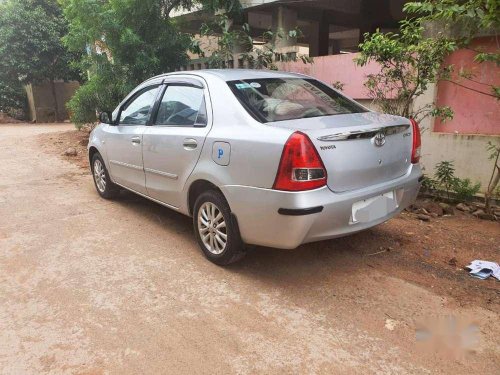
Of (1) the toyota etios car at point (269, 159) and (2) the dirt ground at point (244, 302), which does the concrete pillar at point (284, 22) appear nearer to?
(1) the toyota etios car at point (269, 159)

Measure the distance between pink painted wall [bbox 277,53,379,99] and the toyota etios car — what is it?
90.1 inches

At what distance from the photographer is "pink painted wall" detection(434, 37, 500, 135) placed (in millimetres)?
5012

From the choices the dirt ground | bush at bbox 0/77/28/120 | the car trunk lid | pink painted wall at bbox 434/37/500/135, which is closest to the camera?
the dirt ground

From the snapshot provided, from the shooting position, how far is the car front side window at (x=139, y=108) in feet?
14.2

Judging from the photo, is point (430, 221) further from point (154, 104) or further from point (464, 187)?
point (154, 104)

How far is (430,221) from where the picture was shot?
4.62 m

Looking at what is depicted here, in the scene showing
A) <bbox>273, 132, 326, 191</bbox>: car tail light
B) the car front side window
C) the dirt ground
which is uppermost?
the car front side window

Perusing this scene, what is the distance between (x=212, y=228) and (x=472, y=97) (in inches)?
151

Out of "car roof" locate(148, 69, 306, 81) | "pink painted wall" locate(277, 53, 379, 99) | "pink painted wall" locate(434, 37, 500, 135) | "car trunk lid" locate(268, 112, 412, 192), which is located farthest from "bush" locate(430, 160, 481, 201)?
"car roof" locate(148, 69, 306, 81)

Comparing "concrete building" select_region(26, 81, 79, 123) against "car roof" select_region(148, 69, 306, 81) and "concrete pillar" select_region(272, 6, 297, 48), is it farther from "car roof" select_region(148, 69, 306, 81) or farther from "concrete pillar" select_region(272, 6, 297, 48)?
"car roof" select_region(148, 69, 306, 81)

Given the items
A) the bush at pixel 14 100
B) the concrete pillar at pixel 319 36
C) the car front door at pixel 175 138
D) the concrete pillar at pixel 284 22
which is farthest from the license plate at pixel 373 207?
the bush at pixel 14 100

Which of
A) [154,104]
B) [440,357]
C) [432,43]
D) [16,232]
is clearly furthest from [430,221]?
[16,232]

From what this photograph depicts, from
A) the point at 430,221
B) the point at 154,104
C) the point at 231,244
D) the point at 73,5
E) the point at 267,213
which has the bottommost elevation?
the point at 430,221

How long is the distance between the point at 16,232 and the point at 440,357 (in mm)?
4135
